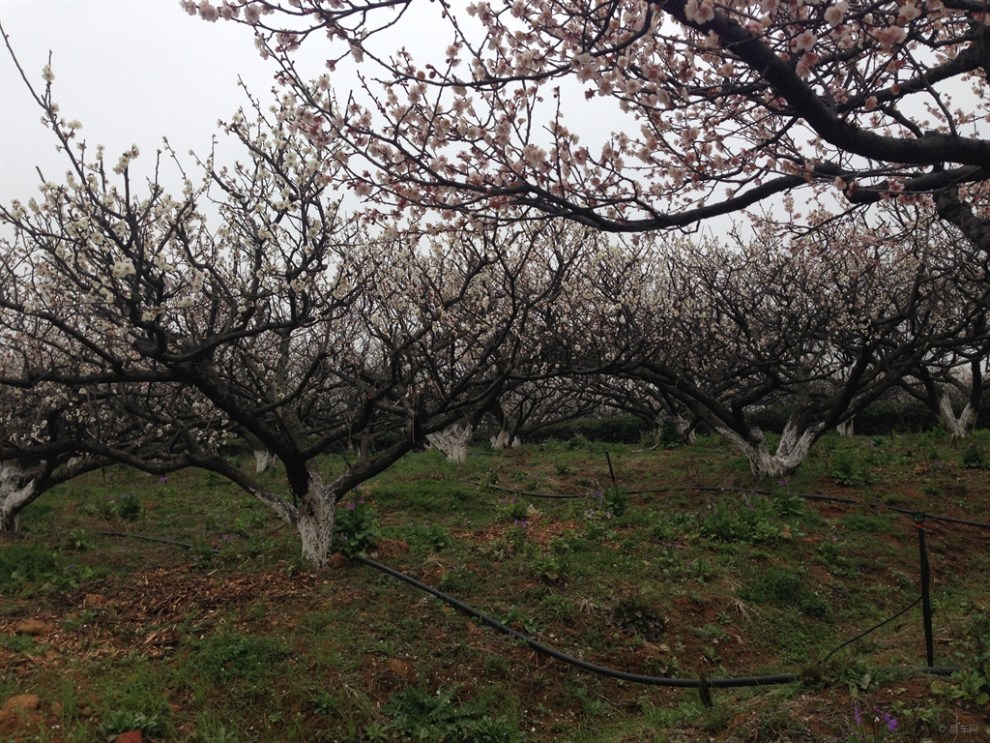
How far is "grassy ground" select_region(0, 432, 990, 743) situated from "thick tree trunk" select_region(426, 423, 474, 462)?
13.6ft

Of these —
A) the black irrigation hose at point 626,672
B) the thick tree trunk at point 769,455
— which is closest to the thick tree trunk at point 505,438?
the thick tree trunk at point 769,455

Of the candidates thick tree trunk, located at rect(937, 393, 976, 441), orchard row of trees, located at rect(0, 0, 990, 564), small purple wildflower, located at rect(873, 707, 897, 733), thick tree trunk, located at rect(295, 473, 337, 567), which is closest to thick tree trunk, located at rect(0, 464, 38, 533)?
orchard row of trees, located at rect(0, 0, 990, 564)

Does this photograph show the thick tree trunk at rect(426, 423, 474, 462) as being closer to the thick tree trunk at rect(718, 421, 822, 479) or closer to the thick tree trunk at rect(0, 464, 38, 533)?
the thick tree trunk at rect(718, 421, 822, 479)

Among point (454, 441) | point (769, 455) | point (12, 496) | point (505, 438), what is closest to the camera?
point (12, 496)

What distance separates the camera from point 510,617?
250 inches

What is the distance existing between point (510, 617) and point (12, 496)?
7.51 meters

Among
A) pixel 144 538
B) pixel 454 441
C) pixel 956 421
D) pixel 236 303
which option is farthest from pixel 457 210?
pixel 956 421

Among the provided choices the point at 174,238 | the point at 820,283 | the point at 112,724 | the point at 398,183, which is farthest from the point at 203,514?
the point at 820,283

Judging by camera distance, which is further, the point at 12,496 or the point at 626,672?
the point at 12,496

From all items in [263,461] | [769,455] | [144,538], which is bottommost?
[144,538]

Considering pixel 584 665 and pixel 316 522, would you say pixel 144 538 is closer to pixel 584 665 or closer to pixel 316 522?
pixel 316 522

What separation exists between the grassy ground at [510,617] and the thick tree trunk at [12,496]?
0.28 metres

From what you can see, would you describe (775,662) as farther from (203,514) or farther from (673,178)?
(203,514)

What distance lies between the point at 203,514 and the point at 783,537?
8.21 meters
